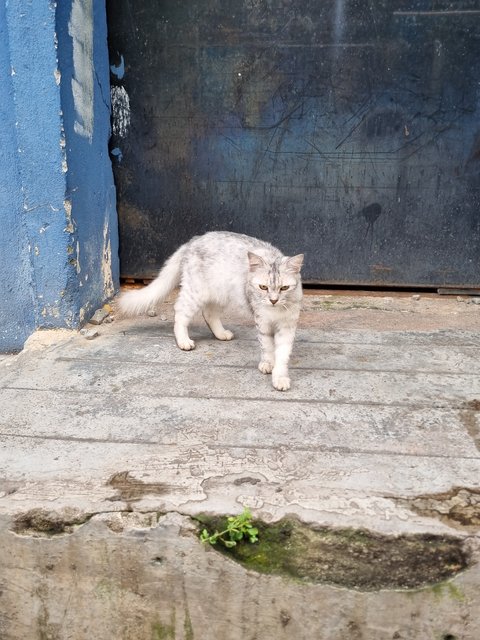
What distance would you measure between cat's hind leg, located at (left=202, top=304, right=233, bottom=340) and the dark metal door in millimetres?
939

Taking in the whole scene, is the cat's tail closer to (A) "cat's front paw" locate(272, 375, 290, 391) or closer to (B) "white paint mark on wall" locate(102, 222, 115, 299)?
(B) "white paint mark on wall" locate(102, 222, 115, 299)

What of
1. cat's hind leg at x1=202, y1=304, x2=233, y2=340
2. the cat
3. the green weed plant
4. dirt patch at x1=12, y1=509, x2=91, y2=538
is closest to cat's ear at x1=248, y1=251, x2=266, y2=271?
the cat

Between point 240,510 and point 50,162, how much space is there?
2198 millimetres

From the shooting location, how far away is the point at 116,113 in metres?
3.79

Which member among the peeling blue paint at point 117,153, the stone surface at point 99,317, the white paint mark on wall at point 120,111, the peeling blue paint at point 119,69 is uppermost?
the peeling blue paint at point 119,69

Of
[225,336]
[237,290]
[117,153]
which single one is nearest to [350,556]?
[237,290]

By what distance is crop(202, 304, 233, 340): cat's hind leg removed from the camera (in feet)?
10.8

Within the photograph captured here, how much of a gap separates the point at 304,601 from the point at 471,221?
2970 millimetres

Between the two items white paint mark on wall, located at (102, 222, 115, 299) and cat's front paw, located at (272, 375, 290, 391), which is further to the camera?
white paint mark on wall, located at (102, 222, 115, 299)

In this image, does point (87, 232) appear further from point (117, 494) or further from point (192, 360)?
point (117, 494)

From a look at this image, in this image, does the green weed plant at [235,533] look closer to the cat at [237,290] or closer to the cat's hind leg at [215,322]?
the cat at [237,290]

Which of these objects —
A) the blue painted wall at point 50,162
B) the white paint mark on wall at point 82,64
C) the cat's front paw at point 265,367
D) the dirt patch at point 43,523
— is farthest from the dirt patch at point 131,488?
the white paint mark on wall at point 82,64

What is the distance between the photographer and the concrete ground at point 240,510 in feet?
5.69

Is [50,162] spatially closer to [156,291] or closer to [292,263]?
[156,291]
